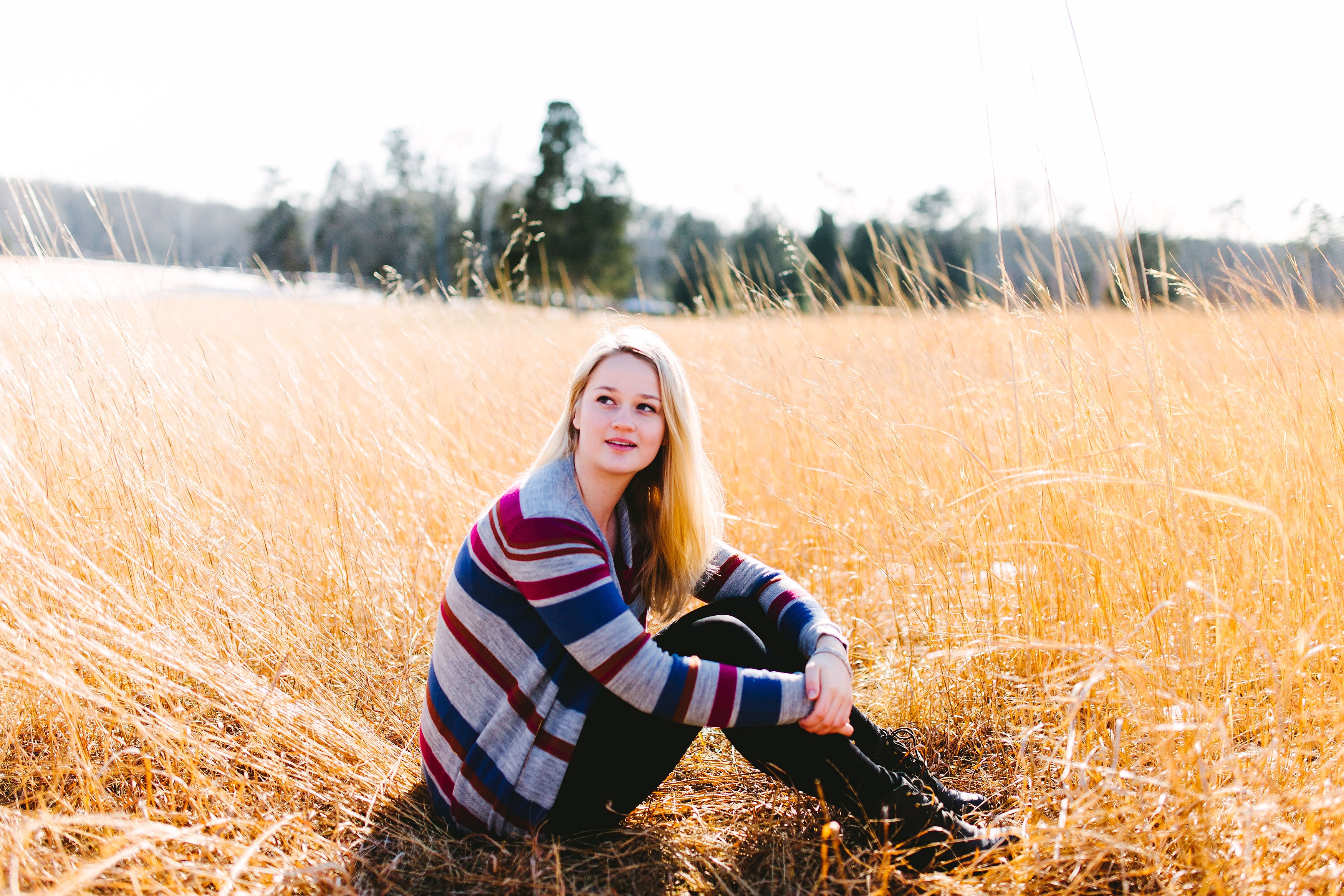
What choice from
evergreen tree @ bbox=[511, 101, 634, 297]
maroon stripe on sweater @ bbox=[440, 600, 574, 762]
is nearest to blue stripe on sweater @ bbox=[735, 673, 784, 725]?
maroon stripe on sweater @ bbox=[440, 600, 574, 762]

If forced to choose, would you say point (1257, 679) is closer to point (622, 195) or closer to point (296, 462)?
point (296, 462)

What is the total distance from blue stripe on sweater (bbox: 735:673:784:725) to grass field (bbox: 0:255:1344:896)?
278 millimetres

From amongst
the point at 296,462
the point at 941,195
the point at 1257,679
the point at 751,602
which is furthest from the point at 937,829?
the point at 941,195

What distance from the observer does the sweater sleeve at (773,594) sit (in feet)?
5.05

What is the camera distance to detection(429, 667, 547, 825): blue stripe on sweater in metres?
1.38

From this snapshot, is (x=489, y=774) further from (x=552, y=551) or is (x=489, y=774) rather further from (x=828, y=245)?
(x=828, y=245)

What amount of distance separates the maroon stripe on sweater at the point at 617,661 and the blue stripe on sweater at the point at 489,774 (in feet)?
0.91

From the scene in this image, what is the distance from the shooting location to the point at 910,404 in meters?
2.60

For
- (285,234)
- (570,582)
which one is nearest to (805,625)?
(570,582)

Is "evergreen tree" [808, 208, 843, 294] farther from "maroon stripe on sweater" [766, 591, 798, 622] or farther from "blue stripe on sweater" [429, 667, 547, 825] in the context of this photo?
"blue stripe on sweater" [429, 667, 547, 825]

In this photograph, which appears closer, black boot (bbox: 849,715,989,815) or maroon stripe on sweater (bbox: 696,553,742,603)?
black boot (bbox: 849,715,989,815)

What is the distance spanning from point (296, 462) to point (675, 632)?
1552mm

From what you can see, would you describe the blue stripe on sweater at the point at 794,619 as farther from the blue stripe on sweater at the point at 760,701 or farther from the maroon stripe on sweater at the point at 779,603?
the blue stripe on sweater at the point at 760,701

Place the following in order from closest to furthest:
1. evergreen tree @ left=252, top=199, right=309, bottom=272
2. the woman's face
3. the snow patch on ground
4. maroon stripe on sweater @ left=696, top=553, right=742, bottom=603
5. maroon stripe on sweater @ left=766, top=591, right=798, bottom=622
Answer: the woman's face < maroon stripe on sweater @ left=766, top=591, right=798, bottom=622 < maroon stripe on sweater @ left=696, top=553, right=742, bottom=603 < the snow patch on ground < evergreen tree @ left=252, top=199, right=309, bottom=272
